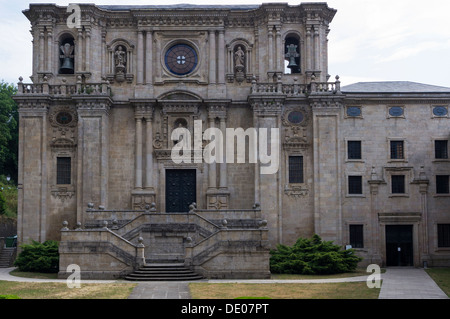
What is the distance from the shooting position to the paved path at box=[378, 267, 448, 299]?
25922 millimetres

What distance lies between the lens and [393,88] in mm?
44719

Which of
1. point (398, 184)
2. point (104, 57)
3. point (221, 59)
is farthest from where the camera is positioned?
point (104, 57)

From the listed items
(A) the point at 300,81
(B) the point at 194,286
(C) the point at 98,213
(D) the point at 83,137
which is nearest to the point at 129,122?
(D) the point at 83,137

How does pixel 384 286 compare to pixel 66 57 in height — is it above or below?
below

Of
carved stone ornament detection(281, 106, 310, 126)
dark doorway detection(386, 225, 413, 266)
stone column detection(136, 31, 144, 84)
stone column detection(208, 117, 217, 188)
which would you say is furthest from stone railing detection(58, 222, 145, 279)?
dark doorway detection(386, 225, 413, 266)

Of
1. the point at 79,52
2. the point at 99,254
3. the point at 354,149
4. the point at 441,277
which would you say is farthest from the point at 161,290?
the point at 79,52

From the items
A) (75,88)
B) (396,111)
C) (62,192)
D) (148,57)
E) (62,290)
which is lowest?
(62,290)

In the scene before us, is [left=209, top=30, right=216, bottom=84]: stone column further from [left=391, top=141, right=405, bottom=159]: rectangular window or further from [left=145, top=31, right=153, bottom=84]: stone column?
[left=391, top=141, right=405, bottom=159]: rectangular window

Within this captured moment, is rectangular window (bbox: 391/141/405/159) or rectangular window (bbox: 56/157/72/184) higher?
rectangular window (bbox: 391/141/405/159)

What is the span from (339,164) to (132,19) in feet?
57.9

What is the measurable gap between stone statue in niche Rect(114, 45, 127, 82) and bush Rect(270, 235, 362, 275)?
16289mm

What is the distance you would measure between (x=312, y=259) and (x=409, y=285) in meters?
6.90

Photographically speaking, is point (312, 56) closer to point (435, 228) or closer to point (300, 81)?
point (300, 81)

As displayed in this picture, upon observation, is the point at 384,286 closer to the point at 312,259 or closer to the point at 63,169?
the point at 312,259
